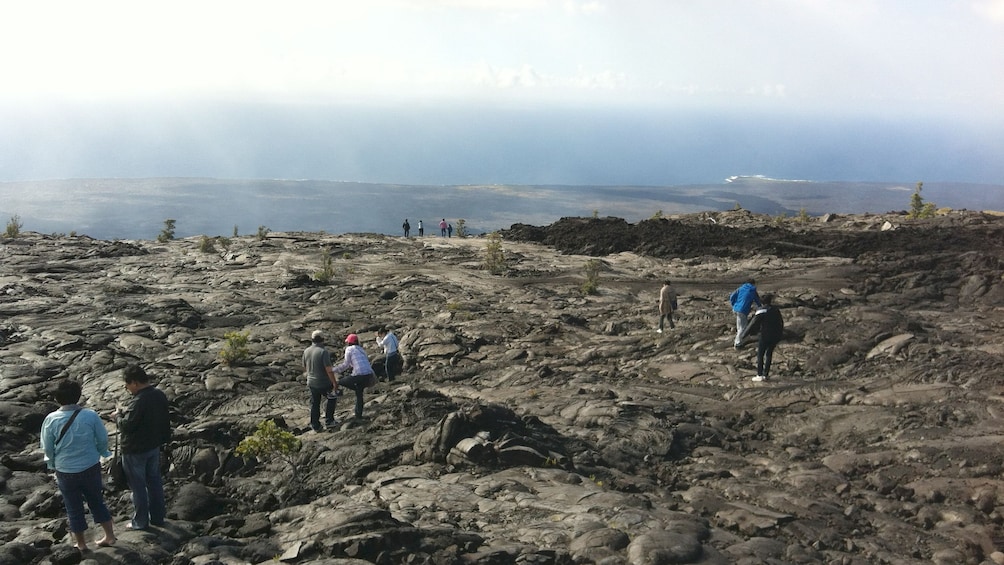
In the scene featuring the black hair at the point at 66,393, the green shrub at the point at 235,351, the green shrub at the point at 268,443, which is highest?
the black hair at the point at 66,393

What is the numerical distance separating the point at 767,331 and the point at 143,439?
1260 cm

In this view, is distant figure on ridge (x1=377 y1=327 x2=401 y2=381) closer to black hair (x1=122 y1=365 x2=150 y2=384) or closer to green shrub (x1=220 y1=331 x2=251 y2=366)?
green shrub (x1=220 y1=331 x2=251 y2=366)

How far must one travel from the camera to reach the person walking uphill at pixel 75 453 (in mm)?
8484

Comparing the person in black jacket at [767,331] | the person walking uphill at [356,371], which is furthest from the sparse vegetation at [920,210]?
the person walking uphill at [356,371]

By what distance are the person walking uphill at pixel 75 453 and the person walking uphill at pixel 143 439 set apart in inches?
17.0

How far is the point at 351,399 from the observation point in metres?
16.1

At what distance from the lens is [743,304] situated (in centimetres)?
1773

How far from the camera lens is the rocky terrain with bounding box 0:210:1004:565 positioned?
9.13m

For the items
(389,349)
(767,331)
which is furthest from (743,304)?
(389,349)

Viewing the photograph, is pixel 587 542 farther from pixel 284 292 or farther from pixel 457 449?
pixel 284 292

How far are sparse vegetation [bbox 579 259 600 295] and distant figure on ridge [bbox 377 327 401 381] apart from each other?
36.1 feet

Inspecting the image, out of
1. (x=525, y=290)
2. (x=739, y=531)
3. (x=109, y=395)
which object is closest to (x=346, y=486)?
(x=739, y=531)

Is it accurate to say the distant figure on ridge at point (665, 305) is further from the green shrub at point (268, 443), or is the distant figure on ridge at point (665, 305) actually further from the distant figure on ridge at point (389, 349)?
the green shrub at point (268, 443)

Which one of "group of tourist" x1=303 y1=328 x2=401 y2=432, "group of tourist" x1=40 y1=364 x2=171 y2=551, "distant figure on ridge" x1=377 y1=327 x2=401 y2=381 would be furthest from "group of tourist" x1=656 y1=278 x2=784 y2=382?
"group of tourist" x1=40 y1=364 x2=171 y2=551
